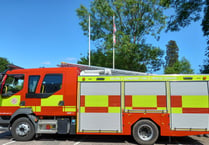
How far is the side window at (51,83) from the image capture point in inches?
239

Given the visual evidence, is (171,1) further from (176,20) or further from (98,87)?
(98,87)

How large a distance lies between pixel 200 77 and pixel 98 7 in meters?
16.7

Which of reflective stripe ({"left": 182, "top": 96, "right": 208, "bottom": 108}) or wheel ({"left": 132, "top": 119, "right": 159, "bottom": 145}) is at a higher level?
reflective stripe ({"left": 182, "top": 96, "right": 208, "bottom": 108})

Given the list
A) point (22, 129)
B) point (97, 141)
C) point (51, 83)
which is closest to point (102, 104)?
point (97, 141)

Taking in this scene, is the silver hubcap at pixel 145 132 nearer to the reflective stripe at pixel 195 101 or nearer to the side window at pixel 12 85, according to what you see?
the reflective stripe at pixel 195 101

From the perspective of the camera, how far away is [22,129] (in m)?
6.04

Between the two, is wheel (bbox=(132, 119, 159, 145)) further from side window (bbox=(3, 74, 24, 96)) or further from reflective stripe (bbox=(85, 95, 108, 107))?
side window (bbox=(3, 74, 24, 96))

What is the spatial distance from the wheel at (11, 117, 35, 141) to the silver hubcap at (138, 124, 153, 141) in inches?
156

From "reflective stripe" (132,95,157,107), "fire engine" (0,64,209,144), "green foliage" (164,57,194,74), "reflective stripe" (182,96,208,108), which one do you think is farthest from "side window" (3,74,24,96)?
"green foliage" (164,57,194,74)

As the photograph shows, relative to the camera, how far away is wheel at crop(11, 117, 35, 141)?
6.02 metres

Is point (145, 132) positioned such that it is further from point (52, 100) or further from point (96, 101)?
point (52, 100)

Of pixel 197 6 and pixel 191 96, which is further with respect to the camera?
pixel 197 6

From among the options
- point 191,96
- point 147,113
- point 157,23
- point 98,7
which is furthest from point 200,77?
point 98,7

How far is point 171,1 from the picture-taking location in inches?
558
